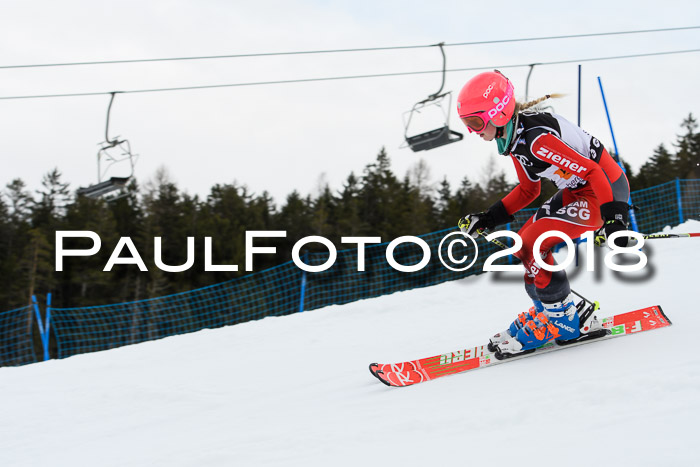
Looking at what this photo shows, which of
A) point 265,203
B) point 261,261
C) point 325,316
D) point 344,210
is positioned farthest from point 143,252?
point 325,316

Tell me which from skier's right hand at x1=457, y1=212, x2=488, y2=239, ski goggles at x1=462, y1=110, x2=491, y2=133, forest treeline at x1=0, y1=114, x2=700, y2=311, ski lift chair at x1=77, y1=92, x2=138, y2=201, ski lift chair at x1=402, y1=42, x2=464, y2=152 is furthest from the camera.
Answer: forest treeline at x1=0, y1=114, x2=700, y2=311

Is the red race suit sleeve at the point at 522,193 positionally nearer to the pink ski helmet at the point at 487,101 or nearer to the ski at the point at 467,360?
the pink ski helmet at the point at 487,101

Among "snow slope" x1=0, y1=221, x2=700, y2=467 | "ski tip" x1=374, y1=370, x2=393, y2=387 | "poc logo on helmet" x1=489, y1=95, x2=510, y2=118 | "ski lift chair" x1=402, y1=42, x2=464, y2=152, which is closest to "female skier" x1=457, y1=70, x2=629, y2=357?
"poc logo on helmet" x1=489, y1=95, x2=510, y2=118

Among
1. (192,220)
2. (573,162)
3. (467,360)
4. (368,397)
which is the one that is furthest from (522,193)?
(192,220)

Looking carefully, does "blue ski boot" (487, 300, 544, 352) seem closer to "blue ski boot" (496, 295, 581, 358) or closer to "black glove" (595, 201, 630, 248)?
"blue ski boot" (496, 295, 581, 358)

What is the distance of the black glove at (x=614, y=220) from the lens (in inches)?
111

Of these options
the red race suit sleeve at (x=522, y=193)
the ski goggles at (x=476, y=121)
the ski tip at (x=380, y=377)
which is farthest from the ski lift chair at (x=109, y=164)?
the ski goggles at (x=476, y=121)

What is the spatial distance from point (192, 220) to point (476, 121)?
40575 mm

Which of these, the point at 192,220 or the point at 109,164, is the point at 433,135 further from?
the point at 192,220

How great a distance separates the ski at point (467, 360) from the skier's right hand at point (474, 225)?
0.71 metres

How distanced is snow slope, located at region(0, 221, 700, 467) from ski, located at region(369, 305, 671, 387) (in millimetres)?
103

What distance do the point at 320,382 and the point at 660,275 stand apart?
12.3 feet

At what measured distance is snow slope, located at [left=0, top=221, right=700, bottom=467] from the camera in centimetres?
210

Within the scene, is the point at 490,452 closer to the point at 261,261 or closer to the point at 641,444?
the point at 641,444
